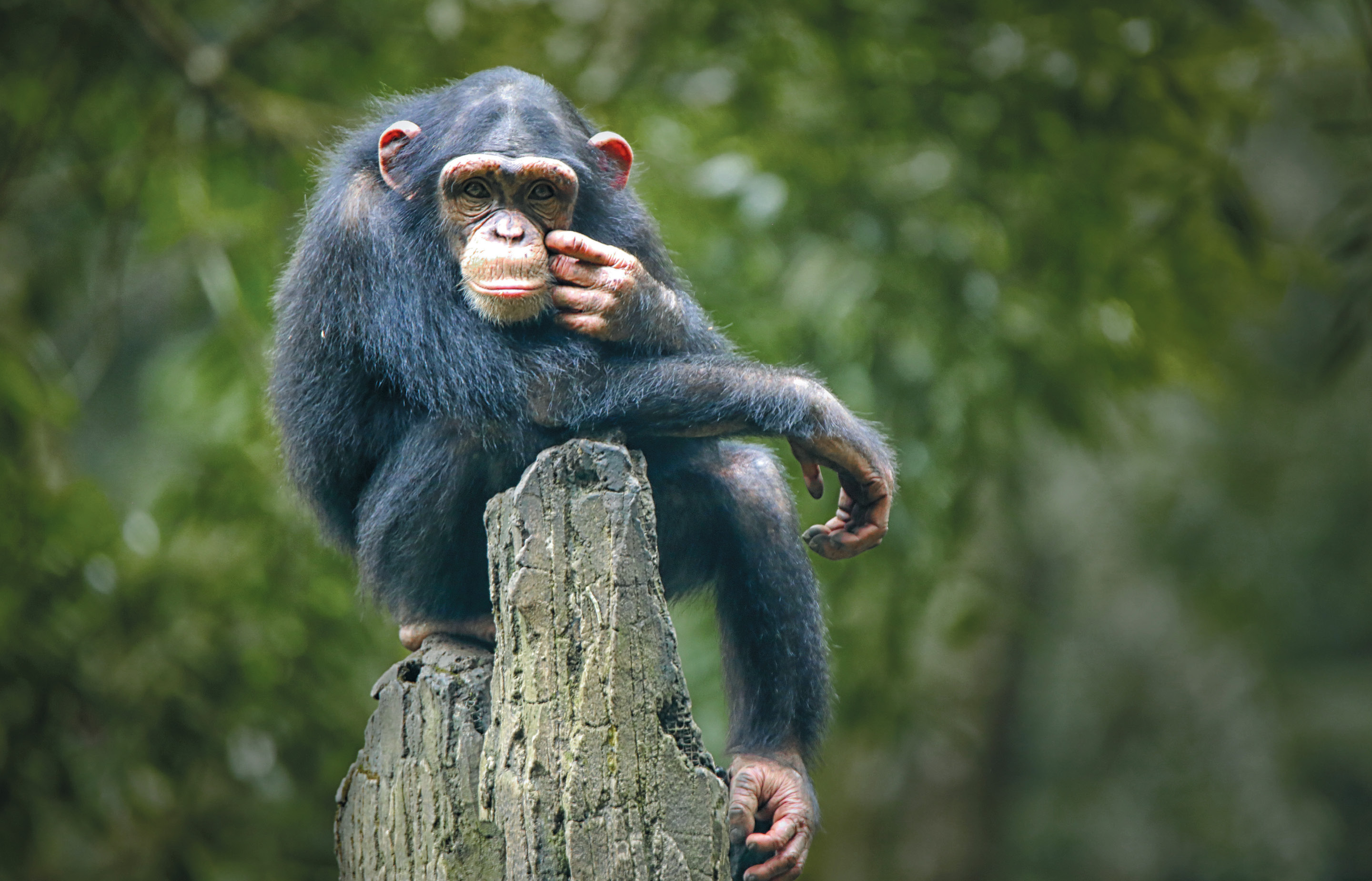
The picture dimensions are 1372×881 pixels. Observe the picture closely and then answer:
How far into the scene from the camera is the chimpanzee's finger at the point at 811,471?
2773mm

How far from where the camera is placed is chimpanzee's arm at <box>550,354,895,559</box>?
2.66 metres

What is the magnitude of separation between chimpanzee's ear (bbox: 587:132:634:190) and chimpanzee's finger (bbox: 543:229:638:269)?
49 cm

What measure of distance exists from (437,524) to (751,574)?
2.43ft

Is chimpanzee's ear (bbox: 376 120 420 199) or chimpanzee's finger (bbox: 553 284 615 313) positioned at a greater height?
chimpanzee's ear (bbox: 376 120 420 199)

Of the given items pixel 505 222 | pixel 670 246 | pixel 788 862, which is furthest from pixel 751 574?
pixel 670 246

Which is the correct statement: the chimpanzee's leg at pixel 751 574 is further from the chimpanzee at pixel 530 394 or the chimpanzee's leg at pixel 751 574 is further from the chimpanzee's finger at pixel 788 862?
the chimpanzee's finger at pixel 788 862

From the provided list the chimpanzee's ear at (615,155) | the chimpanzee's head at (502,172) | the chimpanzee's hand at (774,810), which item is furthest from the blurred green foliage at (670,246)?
the chimpanzee's hand at (774,810)

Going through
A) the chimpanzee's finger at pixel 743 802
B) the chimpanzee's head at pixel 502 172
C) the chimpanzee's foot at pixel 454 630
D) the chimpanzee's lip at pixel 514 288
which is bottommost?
the chimpanzee's finger at pixel 743 802

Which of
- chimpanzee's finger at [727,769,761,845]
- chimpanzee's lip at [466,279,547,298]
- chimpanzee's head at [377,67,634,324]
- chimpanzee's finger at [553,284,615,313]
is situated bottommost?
chimpanzee's finger at [727,769,761,845]

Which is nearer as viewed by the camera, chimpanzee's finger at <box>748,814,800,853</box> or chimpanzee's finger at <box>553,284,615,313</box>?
chimpanzee's finger at <box>553,284,615,313</box>

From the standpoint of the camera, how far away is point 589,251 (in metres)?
2.65

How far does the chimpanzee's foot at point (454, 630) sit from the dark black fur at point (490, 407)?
3 cm

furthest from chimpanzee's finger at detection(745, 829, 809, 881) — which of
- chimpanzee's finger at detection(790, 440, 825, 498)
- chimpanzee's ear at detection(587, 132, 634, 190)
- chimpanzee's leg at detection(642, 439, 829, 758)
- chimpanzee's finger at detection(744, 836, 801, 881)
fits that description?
chimpanzee's ear at detection(587, 132, 634, 190)

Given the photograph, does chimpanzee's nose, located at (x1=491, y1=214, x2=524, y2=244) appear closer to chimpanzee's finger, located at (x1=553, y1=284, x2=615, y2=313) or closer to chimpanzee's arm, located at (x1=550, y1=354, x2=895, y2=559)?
chimpanzee's finger, located at (x1=553, y1=284, x2=615, y2=313)
